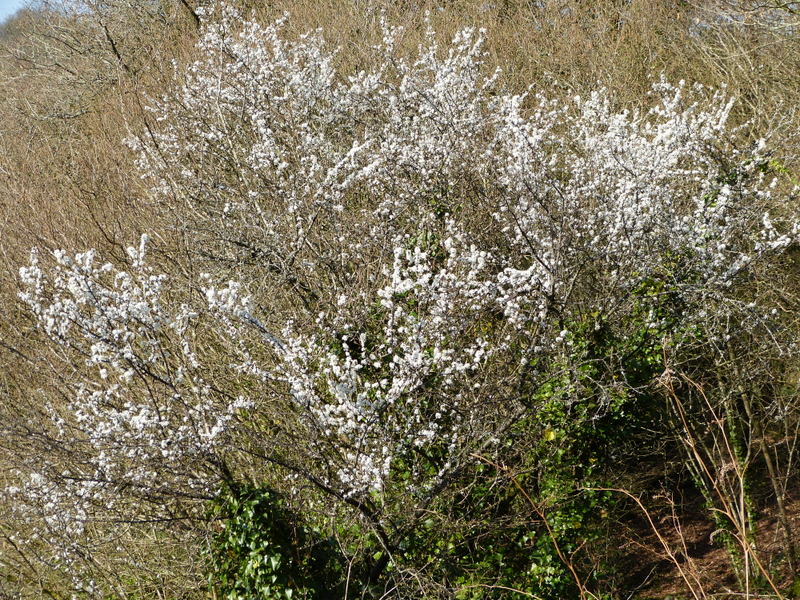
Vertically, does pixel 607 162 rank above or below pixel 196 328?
below

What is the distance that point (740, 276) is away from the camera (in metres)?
6.89

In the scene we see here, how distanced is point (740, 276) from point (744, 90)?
4942 millimetres

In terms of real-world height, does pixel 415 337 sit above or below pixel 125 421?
below

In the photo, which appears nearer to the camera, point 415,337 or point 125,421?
point 125,421

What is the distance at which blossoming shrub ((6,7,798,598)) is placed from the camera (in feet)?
17.6

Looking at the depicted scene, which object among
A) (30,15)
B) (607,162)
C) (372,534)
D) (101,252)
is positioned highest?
(30,15)

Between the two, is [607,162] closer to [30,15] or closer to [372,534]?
[372,534]

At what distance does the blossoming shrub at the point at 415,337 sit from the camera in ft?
17.6

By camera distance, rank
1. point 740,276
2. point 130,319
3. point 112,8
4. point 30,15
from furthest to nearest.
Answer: point 30,15
point 112,8
point 740,276
point 130,319

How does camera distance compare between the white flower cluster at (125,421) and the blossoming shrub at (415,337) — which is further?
the blossoming shrub at (415,337)

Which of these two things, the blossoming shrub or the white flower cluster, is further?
the blossoming shrub

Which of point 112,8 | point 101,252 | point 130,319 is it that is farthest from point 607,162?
point 112,8

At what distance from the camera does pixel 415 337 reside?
17.8 feet

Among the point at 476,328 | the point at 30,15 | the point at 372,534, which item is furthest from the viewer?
the point at 30,15
